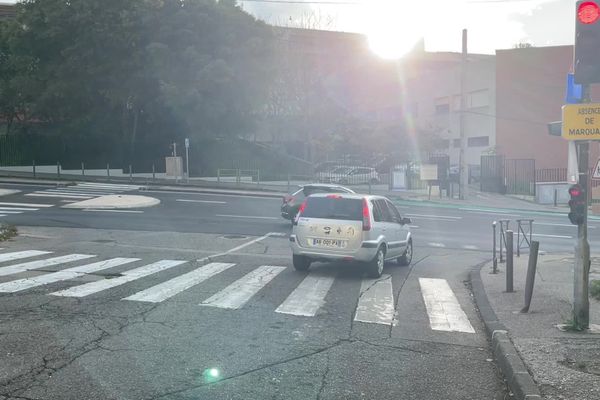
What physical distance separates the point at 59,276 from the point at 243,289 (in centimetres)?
333

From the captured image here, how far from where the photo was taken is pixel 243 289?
10000 mm

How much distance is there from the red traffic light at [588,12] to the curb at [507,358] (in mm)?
3864

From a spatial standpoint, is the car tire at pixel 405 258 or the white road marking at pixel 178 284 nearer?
the white road marking at pixel 178 284

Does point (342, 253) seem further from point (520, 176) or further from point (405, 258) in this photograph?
point (520, 176)

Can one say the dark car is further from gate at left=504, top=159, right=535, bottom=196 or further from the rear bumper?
gate at left=504, top=159, right=535, bottom=196

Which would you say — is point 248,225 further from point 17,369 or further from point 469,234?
point 17,369

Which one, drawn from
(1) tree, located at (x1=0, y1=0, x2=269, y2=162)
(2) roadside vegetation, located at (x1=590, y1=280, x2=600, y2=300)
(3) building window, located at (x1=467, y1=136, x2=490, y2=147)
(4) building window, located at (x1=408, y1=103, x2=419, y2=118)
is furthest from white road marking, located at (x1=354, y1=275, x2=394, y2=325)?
(4) building window, located at (x1=408, y1=103, x2=419, y2=118)

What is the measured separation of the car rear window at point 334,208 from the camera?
1188 centimetres

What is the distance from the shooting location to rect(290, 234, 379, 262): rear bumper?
1160 cm

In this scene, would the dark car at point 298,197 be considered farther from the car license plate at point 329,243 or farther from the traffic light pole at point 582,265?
the traffic light pole at point 582,265

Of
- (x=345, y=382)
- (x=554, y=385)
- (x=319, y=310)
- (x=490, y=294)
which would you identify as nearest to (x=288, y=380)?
(x=345, y=382)

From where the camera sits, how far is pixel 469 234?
20.7 m

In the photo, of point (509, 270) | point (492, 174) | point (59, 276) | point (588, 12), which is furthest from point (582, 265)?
point (492, 174)

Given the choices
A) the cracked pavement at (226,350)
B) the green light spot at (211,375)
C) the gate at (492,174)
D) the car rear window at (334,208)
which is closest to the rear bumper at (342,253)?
the car rear window at (334,208)
